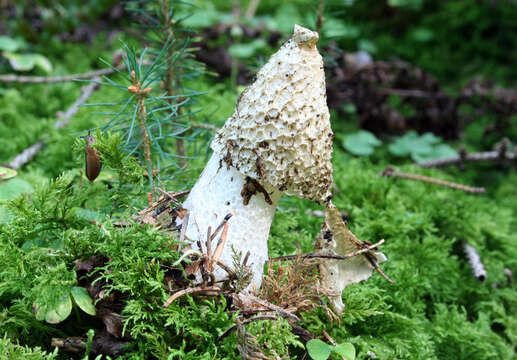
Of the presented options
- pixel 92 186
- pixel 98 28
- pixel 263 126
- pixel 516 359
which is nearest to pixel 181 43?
pixel 92 186

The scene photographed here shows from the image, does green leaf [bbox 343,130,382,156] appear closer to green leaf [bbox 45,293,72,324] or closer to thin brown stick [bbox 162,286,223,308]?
thin brown stick [bbox 162,286,223,308]

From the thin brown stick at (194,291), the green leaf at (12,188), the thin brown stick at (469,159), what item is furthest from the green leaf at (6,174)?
the thin brown stick at (469,159)

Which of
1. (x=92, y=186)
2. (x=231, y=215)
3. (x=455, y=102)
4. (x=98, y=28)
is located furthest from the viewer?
(x=98, y=28)

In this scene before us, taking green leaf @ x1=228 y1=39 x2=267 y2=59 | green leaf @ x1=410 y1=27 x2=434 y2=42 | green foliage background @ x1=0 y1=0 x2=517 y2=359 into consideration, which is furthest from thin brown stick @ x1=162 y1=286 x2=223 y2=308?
green leaf @ x1=410 y1=27 x2=434 y2=42

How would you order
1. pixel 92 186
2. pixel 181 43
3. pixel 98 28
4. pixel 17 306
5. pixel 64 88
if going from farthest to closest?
pixel 98 28, pixel 64 88, pixel 181 43, pixel 92 186, pixel 17 306

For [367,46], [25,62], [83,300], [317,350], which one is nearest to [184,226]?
[83,300]

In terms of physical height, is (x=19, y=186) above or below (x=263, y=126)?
below

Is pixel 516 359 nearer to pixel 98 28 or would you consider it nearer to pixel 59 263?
pixel 59 263
